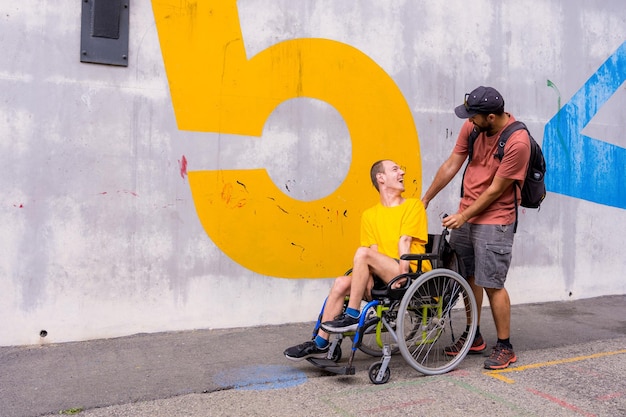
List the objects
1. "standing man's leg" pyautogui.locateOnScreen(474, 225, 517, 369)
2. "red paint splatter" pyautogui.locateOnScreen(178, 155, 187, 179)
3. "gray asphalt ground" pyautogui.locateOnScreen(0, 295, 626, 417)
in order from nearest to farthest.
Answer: "gray asphalt ground" pyautogui.locateOnScreen(0, 295, 626, 417), "standing man's leg" pyautogui.locateOnScreen(474, 225, 517, 369), "red paint splatter" pyautogui.locateOnScreen(178, 155, 187, 179)

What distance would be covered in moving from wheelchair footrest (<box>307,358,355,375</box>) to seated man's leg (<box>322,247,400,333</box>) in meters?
0.26

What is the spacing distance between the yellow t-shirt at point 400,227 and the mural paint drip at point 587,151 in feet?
9.62

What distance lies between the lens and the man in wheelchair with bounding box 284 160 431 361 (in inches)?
155

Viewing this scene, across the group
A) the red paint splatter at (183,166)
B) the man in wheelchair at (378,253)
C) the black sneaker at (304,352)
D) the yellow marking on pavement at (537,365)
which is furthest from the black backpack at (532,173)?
the red paint splatter at (183,166)

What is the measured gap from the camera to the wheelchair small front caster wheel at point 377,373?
3832 mm

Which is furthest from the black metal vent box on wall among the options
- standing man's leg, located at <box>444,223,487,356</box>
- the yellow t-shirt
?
standing man's leg, located at <box>444,223,487,356</box>

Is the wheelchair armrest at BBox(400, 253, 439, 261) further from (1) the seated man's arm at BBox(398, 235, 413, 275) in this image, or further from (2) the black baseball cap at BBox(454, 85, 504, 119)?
(2) the black baseball cap at BBox(454, 85, 504, 119)

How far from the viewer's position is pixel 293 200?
5.38 metres

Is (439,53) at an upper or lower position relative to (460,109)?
upper

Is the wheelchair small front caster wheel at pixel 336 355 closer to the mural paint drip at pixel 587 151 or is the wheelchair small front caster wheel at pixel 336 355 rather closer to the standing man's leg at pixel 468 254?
the standing man's leg at pixel 468 254

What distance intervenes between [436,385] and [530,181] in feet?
5.39

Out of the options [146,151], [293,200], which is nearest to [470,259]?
[293,200]

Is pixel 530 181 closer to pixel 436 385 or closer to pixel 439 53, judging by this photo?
pixel 436 385

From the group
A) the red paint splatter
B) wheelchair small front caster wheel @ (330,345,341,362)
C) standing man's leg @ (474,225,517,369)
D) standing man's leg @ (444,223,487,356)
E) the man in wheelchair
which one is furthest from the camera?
the red paint splatter
